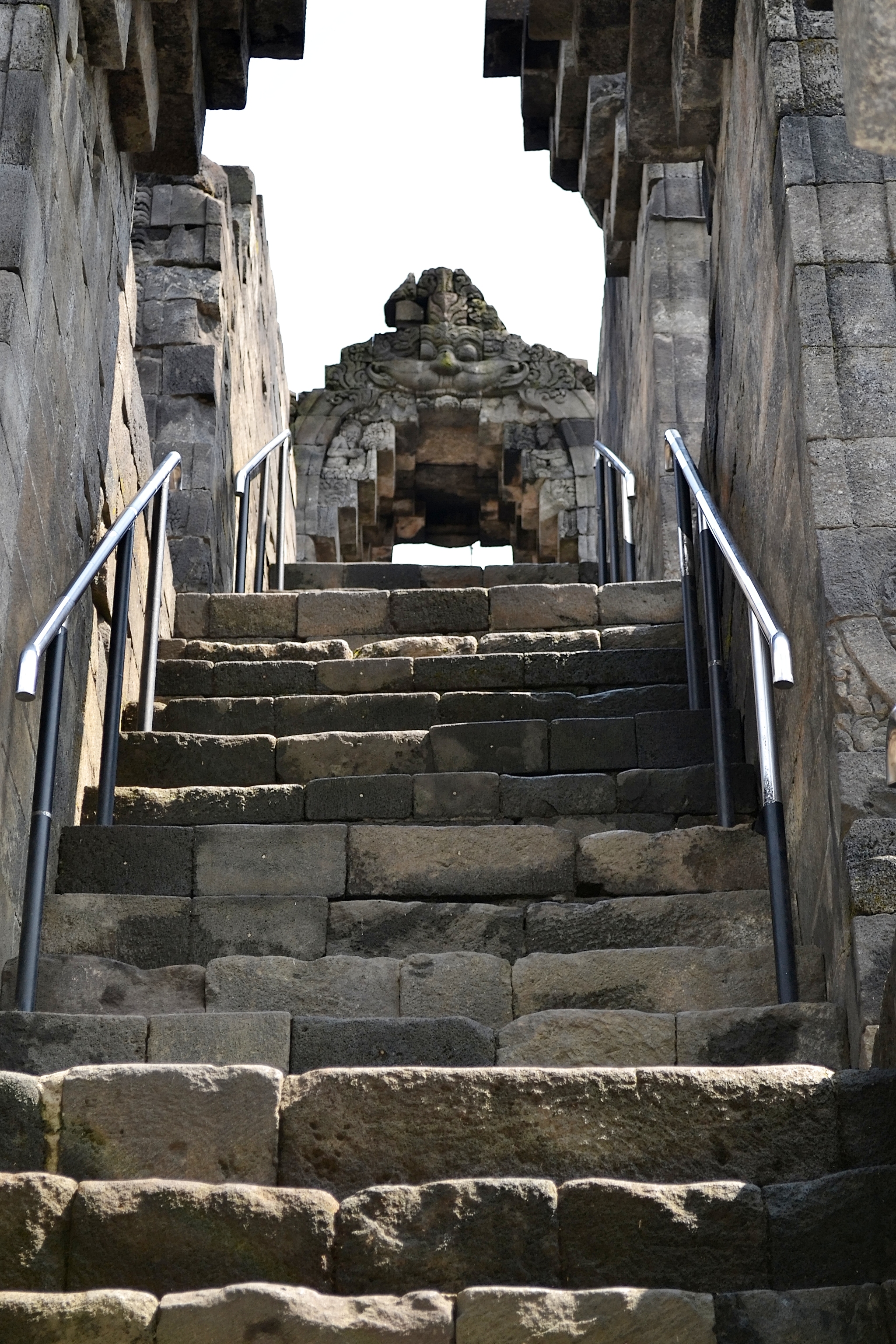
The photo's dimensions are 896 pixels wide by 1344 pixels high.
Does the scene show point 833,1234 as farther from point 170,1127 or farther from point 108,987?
point 108,987

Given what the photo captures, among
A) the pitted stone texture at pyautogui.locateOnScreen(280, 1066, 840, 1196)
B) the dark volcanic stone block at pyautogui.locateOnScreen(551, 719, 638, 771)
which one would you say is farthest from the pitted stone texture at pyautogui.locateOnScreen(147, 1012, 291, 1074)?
the dark volcanic stone block at pyautogui.locateOnScreen(551, 719, 638, 771)

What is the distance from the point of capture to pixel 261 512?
9078mm

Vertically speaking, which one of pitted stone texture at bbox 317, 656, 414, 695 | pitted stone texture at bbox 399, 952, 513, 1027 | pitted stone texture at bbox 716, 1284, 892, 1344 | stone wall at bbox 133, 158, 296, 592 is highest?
stone wall at bbox 133, 158, 296, 592

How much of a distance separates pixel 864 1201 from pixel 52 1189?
49.9 inches

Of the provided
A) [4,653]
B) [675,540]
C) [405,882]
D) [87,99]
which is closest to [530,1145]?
[405,882]

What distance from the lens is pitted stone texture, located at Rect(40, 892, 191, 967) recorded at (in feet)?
13.9

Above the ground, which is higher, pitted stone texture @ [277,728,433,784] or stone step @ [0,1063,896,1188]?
pitted stone texture @ [277,728,433,784]

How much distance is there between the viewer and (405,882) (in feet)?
14.5

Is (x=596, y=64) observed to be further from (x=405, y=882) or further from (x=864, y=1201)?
(x=864, y=1201)

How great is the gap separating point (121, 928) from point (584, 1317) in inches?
80.6

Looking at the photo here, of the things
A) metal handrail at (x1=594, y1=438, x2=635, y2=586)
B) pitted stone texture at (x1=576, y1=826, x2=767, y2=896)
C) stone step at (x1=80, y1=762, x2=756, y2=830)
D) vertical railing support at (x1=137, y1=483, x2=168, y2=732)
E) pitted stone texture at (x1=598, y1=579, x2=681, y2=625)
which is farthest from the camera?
metal handrail at (x1=594, y1=438, x2=635, y2=586)

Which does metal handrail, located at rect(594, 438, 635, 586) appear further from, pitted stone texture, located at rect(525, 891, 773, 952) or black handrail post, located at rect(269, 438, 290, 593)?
pitted stone texture, located at rect(525, 891, 773, 952)

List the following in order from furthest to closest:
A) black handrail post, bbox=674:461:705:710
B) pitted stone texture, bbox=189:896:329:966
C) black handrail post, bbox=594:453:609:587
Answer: black handrail post, bbox=594:453:609:587
black handrail post, bbox=674:461:705:710
pitted stone texture, bbox=189:896:329:966

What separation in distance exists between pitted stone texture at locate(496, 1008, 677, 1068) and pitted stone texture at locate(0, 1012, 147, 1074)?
73 cm
